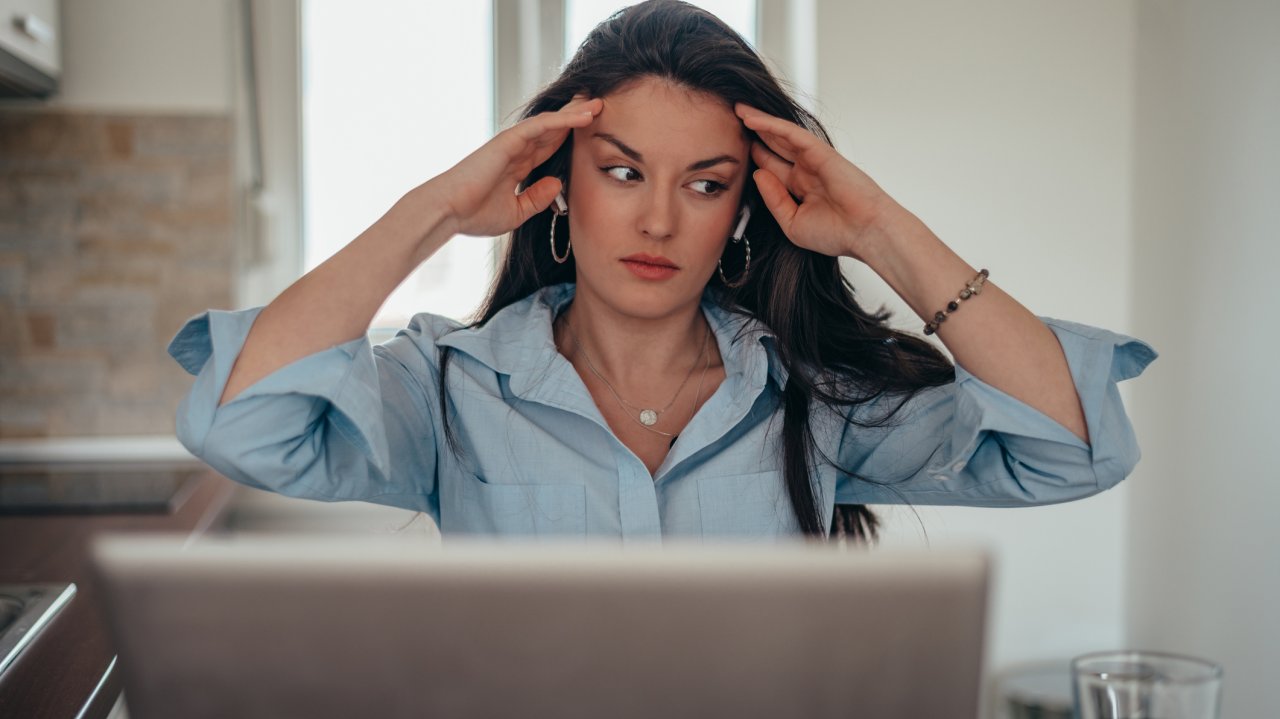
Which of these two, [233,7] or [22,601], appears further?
[233,7]

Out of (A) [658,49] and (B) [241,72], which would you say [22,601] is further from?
(B) [241,72]

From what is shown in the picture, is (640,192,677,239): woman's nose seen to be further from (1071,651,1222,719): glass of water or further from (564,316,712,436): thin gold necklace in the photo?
(1071,651,1222,719): glass of water

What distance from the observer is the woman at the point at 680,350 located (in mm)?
1281

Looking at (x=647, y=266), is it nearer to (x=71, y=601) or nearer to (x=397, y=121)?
(x=71, y=601)

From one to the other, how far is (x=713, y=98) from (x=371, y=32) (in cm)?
184

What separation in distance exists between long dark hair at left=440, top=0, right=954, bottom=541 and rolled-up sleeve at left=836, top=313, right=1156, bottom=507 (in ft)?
0.19

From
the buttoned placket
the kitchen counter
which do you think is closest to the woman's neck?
the buttoned placket

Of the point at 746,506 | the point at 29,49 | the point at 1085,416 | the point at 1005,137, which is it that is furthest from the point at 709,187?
the point at 29,49

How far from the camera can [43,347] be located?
2.77 meters

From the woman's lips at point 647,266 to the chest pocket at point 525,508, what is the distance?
28 cm

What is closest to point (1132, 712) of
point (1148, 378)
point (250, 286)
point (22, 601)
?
point (22, 601)

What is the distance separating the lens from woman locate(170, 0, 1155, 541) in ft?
4.20

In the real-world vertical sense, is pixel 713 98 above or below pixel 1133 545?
above

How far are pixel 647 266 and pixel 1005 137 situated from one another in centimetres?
164
